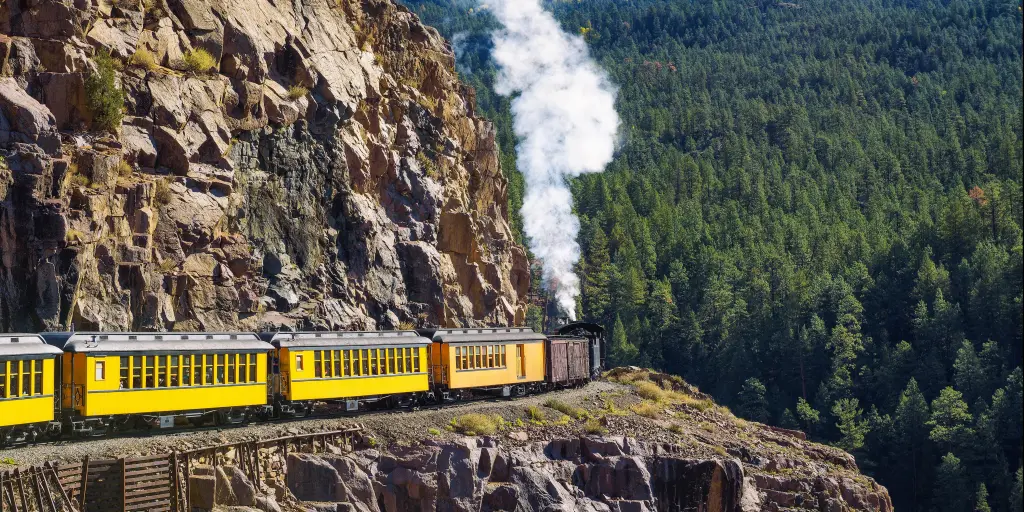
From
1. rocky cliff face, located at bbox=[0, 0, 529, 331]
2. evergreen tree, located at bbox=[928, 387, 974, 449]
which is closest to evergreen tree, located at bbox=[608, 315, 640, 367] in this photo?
evergreen tree, located at bbox=[928, 387, 974, 449]

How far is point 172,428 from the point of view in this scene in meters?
32.8

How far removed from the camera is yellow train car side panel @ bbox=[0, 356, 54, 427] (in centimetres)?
2753

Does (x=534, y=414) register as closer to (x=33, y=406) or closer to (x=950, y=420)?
(x=33, y=406)

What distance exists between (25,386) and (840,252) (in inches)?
3362

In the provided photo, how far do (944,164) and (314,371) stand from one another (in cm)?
10699

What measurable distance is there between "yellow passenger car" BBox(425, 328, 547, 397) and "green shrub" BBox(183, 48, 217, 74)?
15.6m

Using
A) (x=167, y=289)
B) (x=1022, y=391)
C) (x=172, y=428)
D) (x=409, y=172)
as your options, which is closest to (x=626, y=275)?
(x=1022, y=391)

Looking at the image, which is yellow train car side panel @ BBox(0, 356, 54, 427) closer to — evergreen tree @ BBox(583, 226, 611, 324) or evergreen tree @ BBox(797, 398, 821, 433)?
evergreen tree @ BBox(797, 398, 821, 433)

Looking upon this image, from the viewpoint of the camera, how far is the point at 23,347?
2848 centimetres

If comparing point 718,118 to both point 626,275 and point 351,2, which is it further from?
point 351,2

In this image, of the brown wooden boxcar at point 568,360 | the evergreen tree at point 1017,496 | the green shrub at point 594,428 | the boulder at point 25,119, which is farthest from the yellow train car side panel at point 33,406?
the evergreen tree at point 1017,496

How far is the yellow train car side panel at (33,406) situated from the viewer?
27.5m

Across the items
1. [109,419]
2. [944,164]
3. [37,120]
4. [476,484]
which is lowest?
[476,484]

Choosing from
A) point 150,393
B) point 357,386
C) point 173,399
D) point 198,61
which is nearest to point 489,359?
point 357,386
